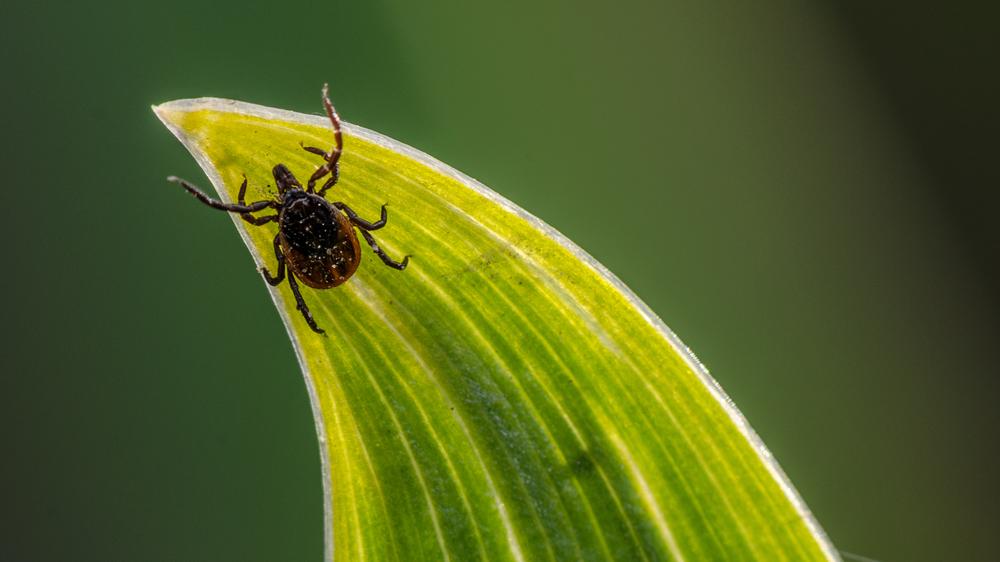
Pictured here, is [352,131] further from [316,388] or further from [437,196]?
[316,388]

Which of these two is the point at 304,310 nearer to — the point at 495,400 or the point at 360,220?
the point at 360,220

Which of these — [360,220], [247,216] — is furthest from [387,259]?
[247,216]

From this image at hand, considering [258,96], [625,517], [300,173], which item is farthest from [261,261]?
[625,517]

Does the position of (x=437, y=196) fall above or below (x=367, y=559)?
above

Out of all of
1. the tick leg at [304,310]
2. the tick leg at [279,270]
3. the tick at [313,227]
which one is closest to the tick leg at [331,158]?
the tick at [313,227]

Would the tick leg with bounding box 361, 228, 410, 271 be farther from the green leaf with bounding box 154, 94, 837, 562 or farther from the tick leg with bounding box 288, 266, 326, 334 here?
the tick leg with bounding box 288, 266, 326, 334

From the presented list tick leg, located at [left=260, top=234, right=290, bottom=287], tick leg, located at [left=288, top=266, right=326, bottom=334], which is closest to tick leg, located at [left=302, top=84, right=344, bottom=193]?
tick leg, located at [left=260, top=234, right=290, bottom=287]

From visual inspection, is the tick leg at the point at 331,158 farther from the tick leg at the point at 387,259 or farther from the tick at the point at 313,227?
the tick leg at the point at 387,259
